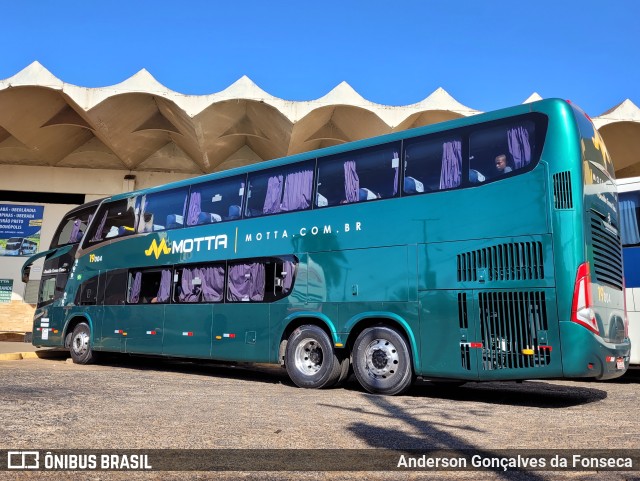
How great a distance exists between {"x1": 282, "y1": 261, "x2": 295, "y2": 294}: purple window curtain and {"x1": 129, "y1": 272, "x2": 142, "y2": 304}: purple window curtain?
387 cm

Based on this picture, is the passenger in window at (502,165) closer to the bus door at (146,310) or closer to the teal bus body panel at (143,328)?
the bus door at (146,310)

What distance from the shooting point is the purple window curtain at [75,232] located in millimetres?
13013

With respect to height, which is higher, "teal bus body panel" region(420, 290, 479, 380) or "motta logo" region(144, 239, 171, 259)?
"motta logo" region(144, 239, 171, 259)

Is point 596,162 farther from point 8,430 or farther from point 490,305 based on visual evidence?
point 8,430

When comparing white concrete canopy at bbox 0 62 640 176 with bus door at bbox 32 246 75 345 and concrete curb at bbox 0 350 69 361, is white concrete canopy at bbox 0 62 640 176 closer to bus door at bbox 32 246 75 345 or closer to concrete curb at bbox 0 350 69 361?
bus door at bbox 32 246 75 345

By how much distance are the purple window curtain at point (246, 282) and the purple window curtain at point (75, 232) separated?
534cm

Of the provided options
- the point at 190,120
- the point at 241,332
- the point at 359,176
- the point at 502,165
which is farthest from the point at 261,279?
the point at 190,120

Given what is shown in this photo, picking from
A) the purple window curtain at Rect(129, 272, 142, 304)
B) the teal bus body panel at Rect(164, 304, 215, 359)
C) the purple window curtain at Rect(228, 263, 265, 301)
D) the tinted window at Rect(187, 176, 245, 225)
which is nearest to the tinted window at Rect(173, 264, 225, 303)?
the teal bus body panel at Rect(164, 304, 215, 359)

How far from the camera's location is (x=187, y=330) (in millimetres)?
10211

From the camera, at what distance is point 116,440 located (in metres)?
4.10

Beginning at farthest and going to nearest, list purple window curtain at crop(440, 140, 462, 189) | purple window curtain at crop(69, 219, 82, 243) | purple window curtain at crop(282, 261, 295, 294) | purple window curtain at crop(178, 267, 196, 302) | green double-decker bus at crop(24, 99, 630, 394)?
purple window curtain at crop(69, 219, 82, 243)
purple window curtain at crop(178, 267, 196, 302)
purple window curtain at crop(282, 261, 295, 294)
purple window curtain at crop(440, 140, 462, 189)
green double-decker bus at crop(24, 99, 630, 394)

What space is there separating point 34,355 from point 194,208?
706 cm

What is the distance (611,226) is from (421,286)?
2616mm

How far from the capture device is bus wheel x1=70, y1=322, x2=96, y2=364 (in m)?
12.3
